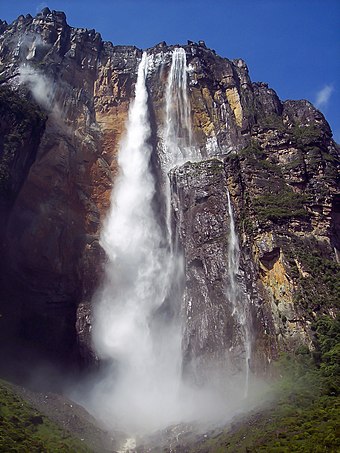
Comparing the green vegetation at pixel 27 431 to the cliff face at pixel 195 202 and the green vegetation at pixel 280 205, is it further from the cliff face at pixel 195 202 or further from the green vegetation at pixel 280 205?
the green vegetation at pixel 280 205

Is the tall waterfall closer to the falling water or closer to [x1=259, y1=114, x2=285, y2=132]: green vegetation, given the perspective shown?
the falling water

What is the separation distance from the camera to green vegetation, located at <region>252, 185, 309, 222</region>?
139ft

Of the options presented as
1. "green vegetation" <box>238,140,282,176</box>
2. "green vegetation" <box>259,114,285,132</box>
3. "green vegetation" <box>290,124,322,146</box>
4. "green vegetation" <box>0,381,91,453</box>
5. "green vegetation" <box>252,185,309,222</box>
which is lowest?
"green vegetation" <box>0,381,91,453</box>

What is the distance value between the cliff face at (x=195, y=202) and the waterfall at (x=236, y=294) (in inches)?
21.7

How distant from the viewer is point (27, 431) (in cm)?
2748

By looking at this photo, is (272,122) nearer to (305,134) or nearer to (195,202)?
(305,134)

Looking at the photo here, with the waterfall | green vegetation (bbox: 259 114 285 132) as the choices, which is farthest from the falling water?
the waterfall

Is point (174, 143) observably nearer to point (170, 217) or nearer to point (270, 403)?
point (170, 217)

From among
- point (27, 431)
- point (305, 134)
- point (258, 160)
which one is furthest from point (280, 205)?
point (27, 431)

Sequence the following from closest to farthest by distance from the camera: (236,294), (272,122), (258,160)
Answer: (236,294) < (258,160) < (272,122)

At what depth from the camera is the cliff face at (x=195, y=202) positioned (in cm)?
3938

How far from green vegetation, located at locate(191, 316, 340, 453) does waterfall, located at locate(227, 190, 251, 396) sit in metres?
4.84

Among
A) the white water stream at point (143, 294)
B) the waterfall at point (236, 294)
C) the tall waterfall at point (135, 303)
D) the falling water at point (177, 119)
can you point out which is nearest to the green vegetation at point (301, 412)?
the waterfall at point (236, 294)

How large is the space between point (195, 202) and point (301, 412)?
25.5 m
